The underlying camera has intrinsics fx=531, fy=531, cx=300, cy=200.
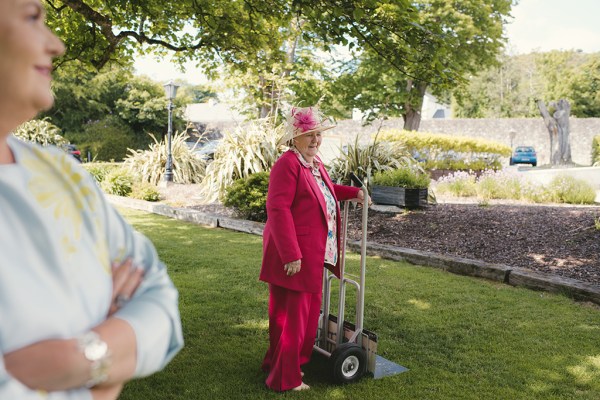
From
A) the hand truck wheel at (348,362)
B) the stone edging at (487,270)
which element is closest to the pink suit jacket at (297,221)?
the hand truck wheel at (348,362)

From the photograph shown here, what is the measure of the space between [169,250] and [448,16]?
723 inches

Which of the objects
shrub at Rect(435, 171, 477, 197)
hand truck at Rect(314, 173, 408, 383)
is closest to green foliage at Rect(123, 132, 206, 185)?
shrub at Rect(435, 171, 477, 197)

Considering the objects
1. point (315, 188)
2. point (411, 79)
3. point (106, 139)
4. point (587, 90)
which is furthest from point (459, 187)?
point (587, 90)

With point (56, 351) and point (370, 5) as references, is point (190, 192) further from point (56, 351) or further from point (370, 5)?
point (56, 351)

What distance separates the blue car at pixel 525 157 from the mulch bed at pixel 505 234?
22.2 meters

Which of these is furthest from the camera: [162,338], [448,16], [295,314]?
[448,16]

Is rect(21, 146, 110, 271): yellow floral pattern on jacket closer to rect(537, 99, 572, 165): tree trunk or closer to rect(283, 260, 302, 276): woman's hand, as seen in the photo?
rect(283, 260, 302, 276): woman's hand

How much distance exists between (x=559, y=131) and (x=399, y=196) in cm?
1767

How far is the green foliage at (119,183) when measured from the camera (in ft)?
46.5

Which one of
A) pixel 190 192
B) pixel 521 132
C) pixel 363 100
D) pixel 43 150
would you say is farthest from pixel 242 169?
pixel 521 132

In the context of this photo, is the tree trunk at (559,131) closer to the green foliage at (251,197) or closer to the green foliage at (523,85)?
the green foliage at (251,197)

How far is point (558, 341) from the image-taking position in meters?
4.22

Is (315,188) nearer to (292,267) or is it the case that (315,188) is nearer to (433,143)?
(292,267)

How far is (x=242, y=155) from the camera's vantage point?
11211 millimetres
